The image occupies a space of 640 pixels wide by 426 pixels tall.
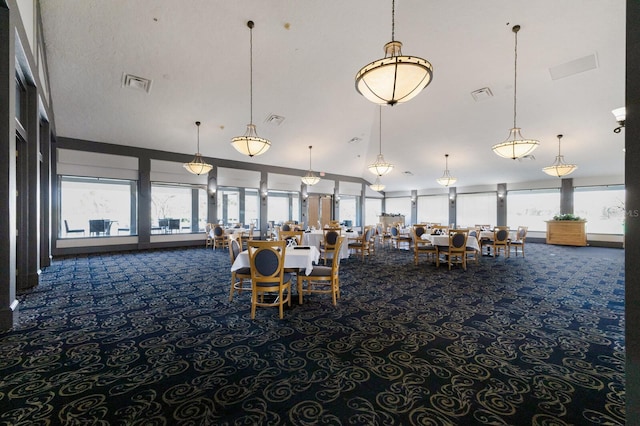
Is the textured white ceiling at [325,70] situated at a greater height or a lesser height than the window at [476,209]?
greater

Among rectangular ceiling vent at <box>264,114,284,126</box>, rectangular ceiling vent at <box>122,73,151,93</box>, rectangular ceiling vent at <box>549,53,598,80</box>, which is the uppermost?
rectangular ceiling vent at <box>549,53,598,80</box>

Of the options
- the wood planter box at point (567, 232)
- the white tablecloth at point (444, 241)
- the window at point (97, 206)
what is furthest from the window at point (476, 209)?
the window at point (97, 206)

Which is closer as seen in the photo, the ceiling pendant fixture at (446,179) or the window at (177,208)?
the window at (177,208)

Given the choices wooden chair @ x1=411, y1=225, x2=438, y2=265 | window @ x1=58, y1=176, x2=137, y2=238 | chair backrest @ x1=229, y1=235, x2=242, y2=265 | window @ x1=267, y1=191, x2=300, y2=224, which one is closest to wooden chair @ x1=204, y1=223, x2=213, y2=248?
window @ x1=58, y1=176, x2=137, y2=238

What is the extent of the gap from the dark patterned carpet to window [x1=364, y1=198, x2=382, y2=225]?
12.1m

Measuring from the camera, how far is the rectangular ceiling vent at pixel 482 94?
6.78 metres

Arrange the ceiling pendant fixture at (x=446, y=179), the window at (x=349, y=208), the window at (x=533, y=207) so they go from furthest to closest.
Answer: the window at (x=349, y=208), the window at (x=533, y=207), the ceiling pendant fixture at (x=446, y=179)

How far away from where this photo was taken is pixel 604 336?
2.85 metres

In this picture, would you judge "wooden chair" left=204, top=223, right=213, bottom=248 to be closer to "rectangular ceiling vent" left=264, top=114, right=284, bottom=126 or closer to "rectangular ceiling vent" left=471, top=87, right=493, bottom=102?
"rectangular ceiling vent" left=264, top=114, right=284, bottom=126

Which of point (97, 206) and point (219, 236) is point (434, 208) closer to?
point (219, 236)

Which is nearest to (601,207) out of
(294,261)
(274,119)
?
(274,119)

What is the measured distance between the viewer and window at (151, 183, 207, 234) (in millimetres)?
9688

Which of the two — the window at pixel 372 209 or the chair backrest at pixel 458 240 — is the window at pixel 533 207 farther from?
the chair backrest at pixel 458 240

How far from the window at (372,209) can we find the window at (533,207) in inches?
261
